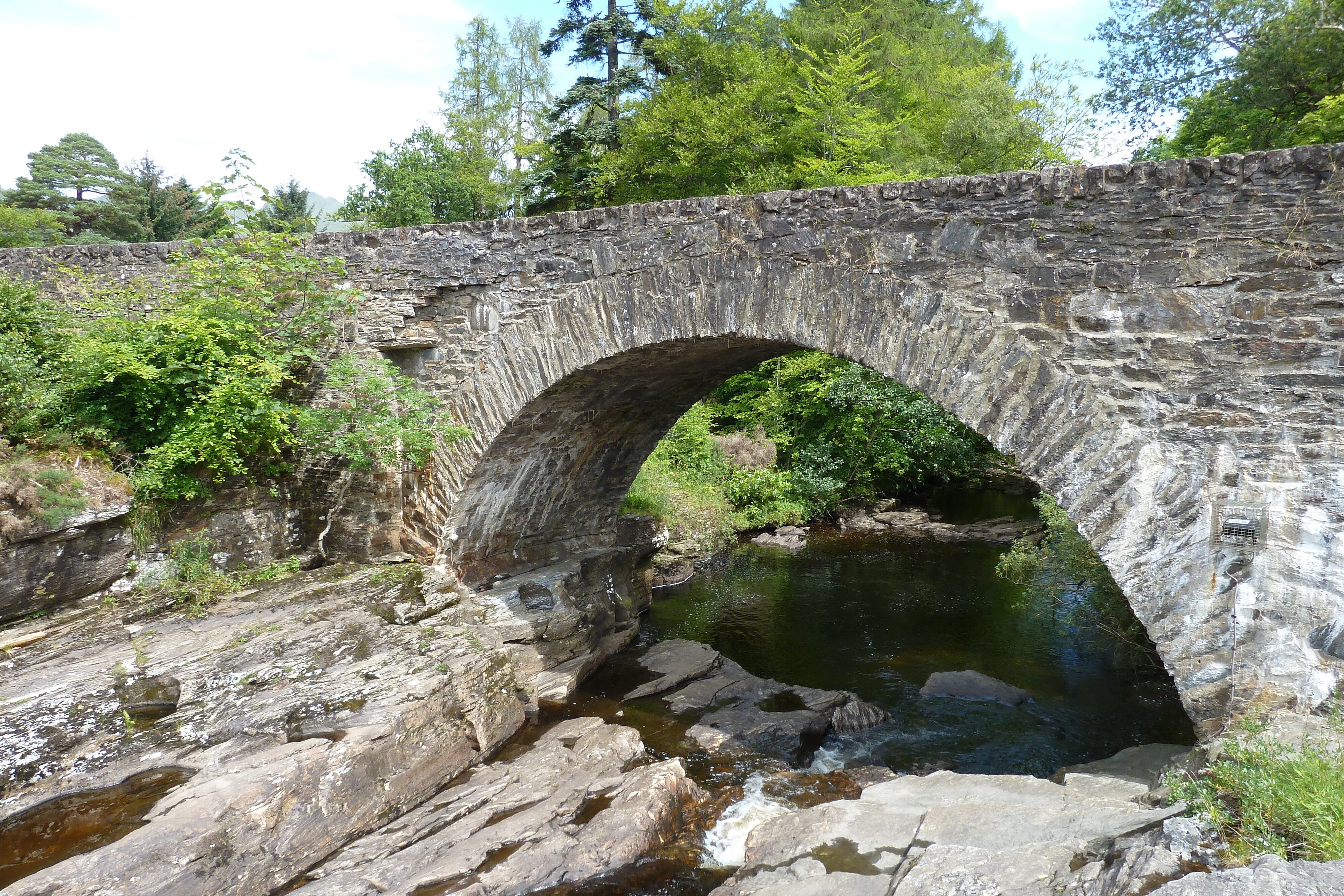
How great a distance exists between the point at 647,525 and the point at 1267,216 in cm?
799

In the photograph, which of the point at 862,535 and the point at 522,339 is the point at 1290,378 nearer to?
the point at 522,339

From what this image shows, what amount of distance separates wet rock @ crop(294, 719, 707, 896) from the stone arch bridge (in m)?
3.15

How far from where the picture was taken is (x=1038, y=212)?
4637mm

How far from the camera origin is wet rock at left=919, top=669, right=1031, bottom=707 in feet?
25.4

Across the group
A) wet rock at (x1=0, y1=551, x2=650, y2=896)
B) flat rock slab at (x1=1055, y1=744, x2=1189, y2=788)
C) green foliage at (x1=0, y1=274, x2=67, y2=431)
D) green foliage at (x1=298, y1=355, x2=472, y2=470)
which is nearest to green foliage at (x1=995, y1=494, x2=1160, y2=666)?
flat rock slab at (x1=1055, y1=744, x2=1189, y2=788)

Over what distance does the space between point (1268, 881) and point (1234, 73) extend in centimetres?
1734

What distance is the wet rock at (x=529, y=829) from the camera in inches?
176

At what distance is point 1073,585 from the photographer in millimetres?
10039

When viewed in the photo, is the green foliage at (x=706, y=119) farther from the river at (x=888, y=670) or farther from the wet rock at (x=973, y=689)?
the wet rock at (x=973, y=689)

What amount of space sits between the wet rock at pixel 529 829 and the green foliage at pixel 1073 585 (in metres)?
4.13

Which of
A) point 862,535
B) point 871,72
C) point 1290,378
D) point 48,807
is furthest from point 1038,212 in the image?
point 871,72

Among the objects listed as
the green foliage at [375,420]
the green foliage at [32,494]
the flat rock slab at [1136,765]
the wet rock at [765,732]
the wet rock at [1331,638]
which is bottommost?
the wet rock at [765,732]

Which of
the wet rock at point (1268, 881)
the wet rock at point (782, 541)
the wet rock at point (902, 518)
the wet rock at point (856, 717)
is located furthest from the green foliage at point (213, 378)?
the wet rock at point (902, 518)

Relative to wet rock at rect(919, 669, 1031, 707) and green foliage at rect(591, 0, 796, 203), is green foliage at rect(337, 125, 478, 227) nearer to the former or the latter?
green foliage at rect(591, 0, 796, 203)
